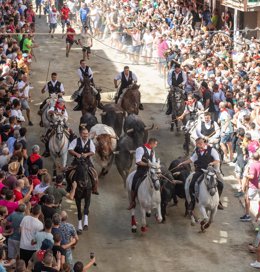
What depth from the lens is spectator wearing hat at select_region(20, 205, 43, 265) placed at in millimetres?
14875

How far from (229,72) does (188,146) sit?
11.4 ft

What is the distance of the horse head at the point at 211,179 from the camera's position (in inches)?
696

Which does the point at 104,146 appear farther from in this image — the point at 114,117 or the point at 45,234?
the point at 45,234

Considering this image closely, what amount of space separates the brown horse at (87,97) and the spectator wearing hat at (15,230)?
9.32 m

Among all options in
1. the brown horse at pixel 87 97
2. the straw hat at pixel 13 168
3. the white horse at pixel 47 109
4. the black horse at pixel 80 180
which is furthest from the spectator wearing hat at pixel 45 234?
the brown horse at pixel 87 97

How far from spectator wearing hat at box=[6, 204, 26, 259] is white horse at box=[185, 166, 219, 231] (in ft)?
14.7

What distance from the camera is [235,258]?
1738cm

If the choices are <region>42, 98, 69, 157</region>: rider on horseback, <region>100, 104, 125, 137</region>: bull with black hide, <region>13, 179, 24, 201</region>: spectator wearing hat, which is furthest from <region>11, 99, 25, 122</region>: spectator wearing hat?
<region>13, 179, 24, 201</region>: spectator wearing hat

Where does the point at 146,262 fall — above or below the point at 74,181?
below

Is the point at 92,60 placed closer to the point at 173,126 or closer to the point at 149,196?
the point at 173,126

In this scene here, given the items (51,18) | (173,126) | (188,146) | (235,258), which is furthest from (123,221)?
(51,18)

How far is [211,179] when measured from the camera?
17734 mm

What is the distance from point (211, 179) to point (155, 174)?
122 centimetres

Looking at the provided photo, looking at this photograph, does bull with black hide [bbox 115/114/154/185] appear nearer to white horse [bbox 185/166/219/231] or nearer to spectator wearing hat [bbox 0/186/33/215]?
white horse [bbox 185/166/219/231]
